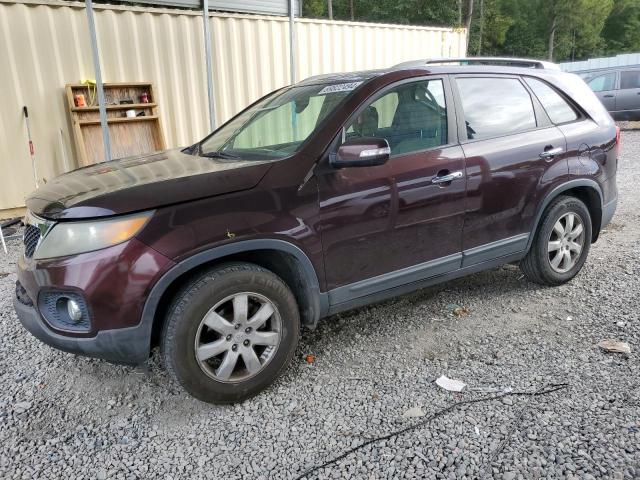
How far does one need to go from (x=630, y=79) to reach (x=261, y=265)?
15218 mm

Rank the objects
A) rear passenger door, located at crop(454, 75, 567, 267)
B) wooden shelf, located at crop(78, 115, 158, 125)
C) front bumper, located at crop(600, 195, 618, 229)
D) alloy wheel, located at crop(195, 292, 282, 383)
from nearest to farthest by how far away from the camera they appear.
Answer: alloy wheel, located at crop(195, 292, 282, 383), rear passenger door, located at crop(454, 75, 567, 267), front bumper, located at crop(600, 195, 618, 229), wooden shelf, located at crop(78, 115, 158, 125)

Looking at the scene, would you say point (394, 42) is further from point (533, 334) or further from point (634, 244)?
point (533, 334)

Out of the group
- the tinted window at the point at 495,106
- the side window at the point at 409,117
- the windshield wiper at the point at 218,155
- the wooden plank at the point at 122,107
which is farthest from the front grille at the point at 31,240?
the wooden plank at the point at 122,107

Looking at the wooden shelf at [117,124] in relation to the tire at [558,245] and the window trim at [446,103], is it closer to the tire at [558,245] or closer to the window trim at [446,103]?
the window trim at [446,103]

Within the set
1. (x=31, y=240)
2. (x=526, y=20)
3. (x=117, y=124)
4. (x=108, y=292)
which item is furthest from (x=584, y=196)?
(x=526, y=20)

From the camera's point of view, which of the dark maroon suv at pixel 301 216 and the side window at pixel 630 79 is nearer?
the dark maroon suv at pixel 301 216

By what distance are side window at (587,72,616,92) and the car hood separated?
14.8 m

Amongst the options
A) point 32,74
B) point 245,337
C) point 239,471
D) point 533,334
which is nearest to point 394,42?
point 32,74

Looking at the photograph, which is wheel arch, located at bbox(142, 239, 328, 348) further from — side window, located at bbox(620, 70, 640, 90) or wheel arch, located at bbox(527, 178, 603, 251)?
side window, located at bbox(620, 70, 640, 90)

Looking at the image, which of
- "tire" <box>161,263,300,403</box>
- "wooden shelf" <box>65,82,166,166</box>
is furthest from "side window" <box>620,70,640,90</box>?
"tire" <box>161,263,300,403</box>

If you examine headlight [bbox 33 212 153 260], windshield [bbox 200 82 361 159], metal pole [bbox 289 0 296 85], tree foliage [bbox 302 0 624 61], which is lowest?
headlight [bbox 33 212 153 260]

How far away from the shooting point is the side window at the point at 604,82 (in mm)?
14234

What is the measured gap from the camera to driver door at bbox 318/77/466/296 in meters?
2.78

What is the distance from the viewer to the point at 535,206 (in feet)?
11.8
